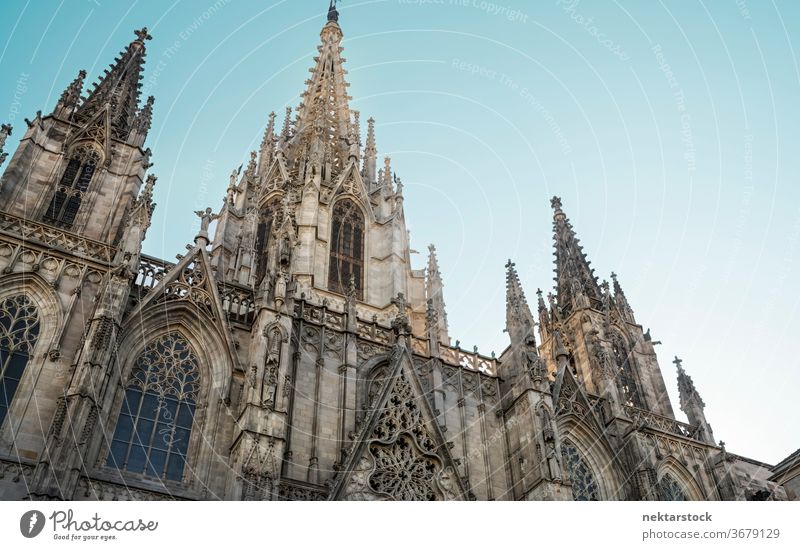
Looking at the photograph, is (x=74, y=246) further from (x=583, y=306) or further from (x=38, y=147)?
(x=583, y=306)

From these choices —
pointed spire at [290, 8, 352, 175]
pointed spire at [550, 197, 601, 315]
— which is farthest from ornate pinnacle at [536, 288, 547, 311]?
pointed spire at [290, 8, 352, 175]

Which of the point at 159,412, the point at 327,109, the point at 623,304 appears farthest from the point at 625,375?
the point at 327,109

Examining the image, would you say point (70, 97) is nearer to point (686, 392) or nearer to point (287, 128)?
point (287, 128)

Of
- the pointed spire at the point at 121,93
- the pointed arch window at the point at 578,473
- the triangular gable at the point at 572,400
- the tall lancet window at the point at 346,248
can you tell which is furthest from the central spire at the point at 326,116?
the pointed arch window at the point at 578,473

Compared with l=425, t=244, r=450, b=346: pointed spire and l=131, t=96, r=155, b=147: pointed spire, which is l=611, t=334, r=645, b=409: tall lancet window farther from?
l=131, t=96, r=155, b=147: pointed spire

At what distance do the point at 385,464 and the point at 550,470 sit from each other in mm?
4561

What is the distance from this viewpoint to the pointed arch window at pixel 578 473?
22641mm

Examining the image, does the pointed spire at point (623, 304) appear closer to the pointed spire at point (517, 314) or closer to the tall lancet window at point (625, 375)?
the tall lancet window at point (625, 375)

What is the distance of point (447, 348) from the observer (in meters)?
24.0

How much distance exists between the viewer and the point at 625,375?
98.2ft

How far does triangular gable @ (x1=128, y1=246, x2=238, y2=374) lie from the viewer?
18812mm

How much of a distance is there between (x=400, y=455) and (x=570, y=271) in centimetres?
1853

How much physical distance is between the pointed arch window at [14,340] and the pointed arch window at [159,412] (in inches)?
91.4
